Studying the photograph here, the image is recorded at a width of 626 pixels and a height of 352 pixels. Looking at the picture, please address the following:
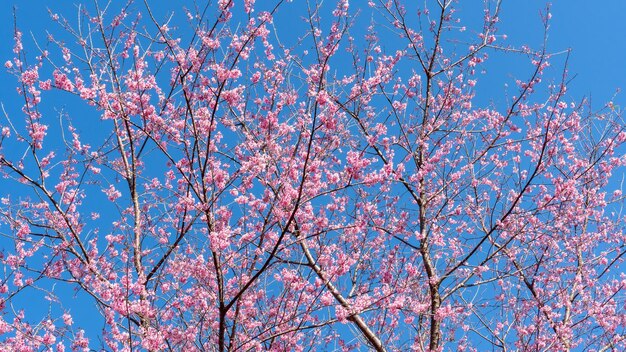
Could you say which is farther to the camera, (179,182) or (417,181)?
(417,181)

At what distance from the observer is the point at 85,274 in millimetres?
6297

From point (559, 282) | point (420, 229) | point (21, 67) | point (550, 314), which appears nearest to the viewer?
point (21, 67)

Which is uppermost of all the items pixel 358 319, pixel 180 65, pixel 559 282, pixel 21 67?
pixel 21 67

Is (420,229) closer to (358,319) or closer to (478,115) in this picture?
(358,319)

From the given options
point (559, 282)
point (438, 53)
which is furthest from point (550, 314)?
point (438, 53)

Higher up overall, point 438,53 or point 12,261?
point 438,53

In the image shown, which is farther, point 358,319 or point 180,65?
point 358,319

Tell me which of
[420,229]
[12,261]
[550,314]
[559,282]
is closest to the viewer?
[12,261]

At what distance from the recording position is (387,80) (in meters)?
7.84

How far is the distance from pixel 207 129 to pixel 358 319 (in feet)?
9.31

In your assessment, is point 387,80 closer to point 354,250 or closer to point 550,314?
point 354,250

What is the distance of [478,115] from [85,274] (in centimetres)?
568

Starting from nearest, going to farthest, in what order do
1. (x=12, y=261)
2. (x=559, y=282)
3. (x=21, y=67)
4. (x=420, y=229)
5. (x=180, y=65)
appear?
1. (x=180, y=65)
2. (x=21, y=67)
3. (x=12, y=261)
4. (x=420, y=229)
5. (x=559, y=282)

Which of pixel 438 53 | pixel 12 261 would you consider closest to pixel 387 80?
pixel 438 53
